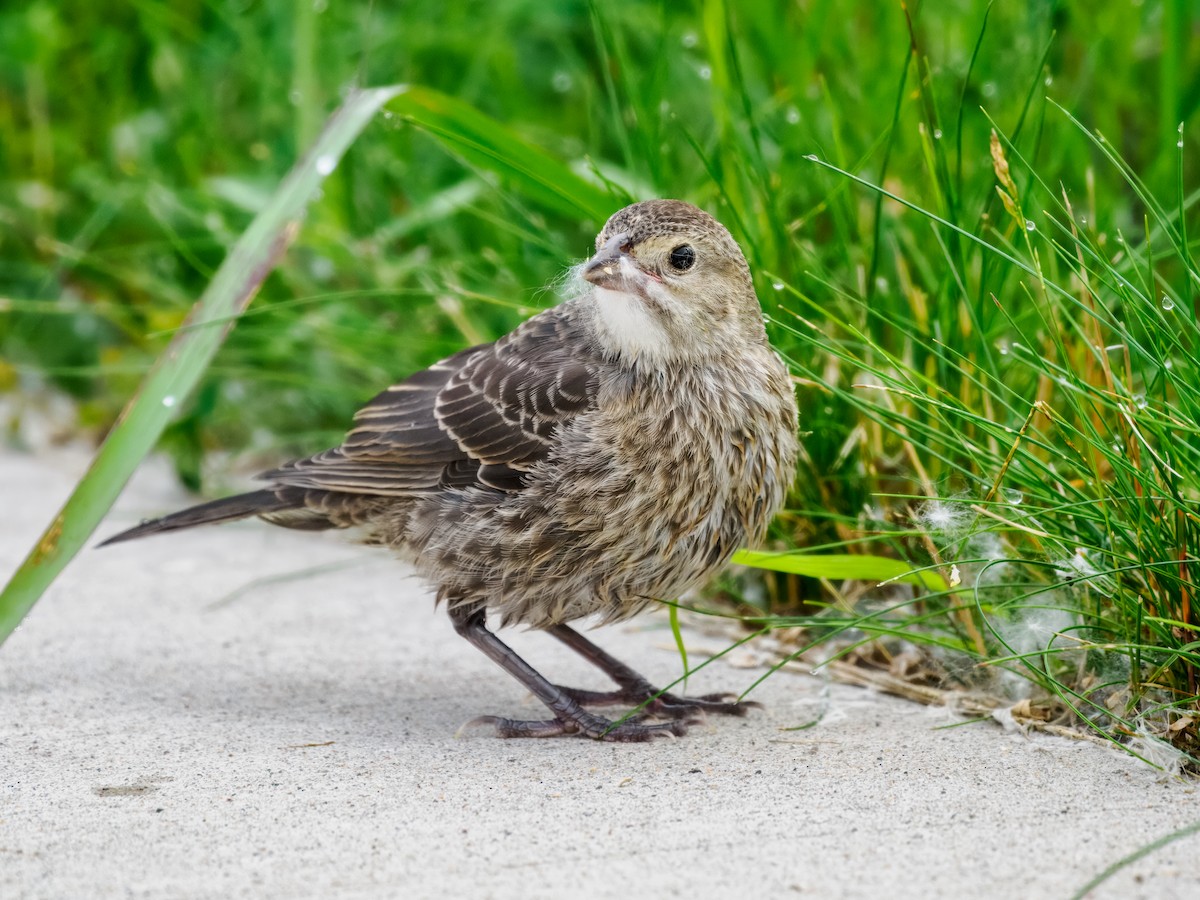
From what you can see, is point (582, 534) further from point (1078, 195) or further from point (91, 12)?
point (91, 12)

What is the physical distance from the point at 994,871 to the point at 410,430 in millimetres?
2084

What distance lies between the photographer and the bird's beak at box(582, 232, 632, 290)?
3398 millimetres

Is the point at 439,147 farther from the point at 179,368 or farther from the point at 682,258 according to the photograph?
the point at 179,368

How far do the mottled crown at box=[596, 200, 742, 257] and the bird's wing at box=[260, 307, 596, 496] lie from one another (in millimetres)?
345

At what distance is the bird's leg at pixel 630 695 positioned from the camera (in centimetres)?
361

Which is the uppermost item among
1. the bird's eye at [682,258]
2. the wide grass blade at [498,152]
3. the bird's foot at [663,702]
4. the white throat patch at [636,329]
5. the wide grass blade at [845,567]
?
the wide grass blade at [498,152]

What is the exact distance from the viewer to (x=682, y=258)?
3.51m

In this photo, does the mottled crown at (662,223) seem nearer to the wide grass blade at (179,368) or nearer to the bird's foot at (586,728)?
the wide grass blade at (179,368)

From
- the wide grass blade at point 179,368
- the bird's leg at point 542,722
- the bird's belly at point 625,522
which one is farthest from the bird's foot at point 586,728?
the wide grass blade at point 179,368

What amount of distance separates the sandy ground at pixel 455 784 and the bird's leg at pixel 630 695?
71mm

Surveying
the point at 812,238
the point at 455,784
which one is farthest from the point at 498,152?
the point at 455,784

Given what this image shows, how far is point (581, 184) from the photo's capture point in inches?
155

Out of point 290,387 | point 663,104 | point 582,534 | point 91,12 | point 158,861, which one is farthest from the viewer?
point 91,12

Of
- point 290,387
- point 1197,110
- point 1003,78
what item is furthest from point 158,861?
point 1197,110
